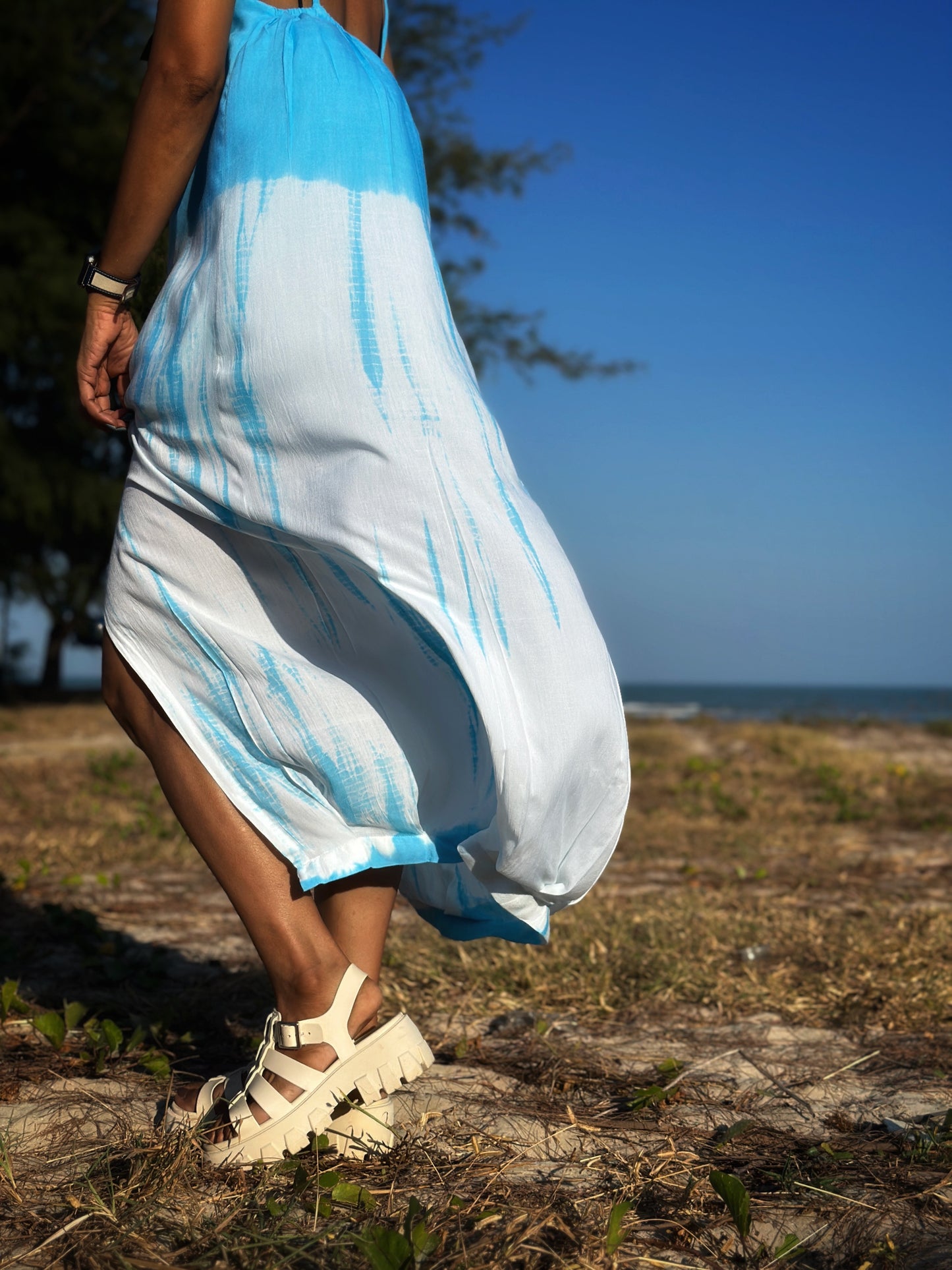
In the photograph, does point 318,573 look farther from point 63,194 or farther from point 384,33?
point 63,194

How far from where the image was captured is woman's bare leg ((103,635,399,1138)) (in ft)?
4.63

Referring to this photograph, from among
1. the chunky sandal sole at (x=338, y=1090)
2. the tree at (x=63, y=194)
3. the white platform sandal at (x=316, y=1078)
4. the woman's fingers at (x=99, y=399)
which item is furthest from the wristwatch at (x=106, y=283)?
the tree at (x=63, y=194)

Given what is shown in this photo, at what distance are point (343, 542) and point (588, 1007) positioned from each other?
133 cm

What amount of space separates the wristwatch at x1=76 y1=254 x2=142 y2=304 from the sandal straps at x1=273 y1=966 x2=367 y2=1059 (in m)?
1.07

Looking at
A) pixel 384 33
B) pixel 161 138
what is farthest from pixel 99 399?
pixel 384 33

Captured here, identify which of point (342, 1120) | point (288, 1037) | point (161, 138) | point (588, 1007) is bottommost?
point (588, 1007)

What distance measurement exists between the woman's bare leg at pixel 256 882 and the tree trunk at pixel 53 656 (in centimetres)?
1680

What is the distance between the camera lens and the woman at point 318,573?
133cm

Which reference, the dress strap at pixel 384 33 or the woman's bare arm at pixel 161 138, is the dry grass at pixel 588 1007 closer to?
the woman's bare arm at pixel 161 138

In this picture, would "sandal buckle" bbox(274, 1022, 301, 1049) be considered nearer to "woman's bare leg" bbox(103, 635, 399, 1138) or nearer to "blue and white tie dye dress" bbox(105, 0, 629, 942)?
"woman's bare leg" bbox(103, 635, 399, 1138)

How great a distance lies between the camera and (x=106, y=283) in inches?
59.9

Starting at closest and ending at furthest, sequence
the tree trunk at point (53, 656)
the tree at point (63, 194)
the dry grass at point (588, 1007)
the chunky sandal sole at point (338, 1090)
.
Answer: the dry grass at point (588, 1007) → the chunky sandal sole at point (338, 1090) → the tree at point (63, 194) → the tree trunk at point (53, 656)

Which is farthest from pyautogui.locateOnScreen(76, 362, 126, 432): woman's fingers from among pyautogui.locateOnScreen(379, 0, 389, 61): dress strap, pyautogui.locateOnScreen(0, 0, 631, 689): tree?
pyautogui.locateOnScreen(0, 0, 631, 689): tree

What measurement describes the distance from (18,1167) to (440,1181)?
1.84 ft
